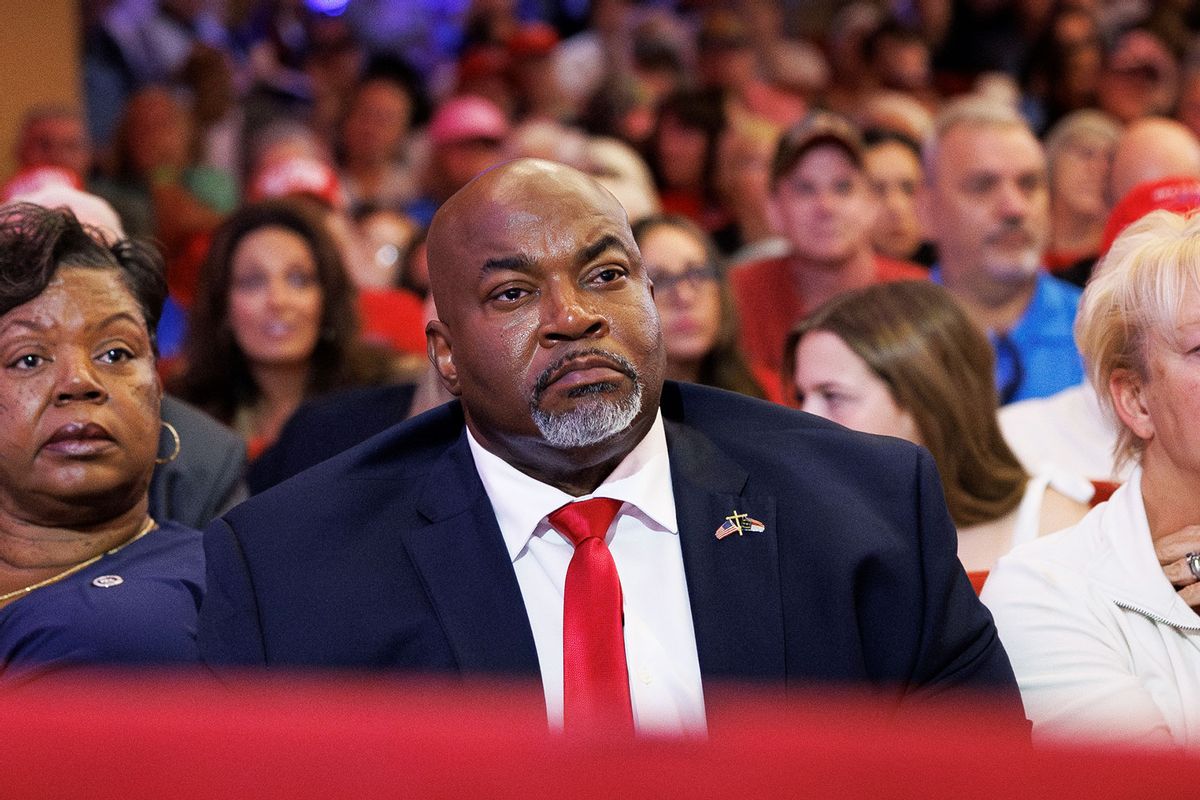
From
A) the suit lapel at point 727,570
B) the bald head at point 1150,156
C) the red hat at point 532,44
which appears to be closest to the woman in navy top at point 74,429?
the suit lapel at point 727,570

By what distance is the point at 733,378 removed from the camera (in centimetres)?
357

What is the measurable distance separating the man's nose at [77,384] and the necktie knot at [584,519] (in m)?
0.76

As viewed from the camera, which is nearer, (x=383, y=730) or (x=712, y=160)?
(x=383, y=730)

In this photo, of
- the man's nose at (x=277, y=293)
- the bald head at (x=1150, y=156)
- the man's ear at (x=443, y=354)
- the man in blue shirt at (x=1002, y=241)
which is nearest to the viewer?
the man's ear at (x=443, y=354)

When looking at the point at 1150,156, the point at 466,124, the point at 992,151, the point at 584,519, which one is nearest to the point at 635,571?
the point at 584,519

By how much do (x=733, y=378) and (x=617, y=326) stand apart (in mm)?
1891

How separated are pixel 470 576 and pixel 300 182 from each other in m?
3.35

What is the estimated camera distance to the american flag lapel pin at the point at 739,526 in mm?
1711

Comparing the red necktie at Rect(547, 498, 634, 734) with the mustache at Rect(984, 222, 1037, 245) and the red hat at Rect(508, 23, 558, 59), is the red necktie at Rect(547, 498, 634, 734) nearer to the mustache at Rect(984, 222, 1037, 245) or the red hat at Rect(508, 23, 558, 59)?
the mustache at Rect(984, 222, 1037, 245)

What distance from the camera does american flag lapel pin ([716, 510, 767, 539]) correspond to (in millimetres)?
1711

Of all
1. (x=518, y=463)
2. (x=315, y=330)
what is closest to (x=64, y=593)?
(x=518, y=463)

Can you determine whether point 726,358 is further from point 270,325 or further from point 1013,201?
point 270,325

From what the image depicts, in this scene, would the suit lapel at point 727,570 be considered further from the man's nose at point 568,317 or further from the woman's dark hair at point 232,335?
the woman's dark hair at point 232,335

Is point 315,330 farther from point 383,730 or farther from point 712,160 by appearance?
point 383,730
